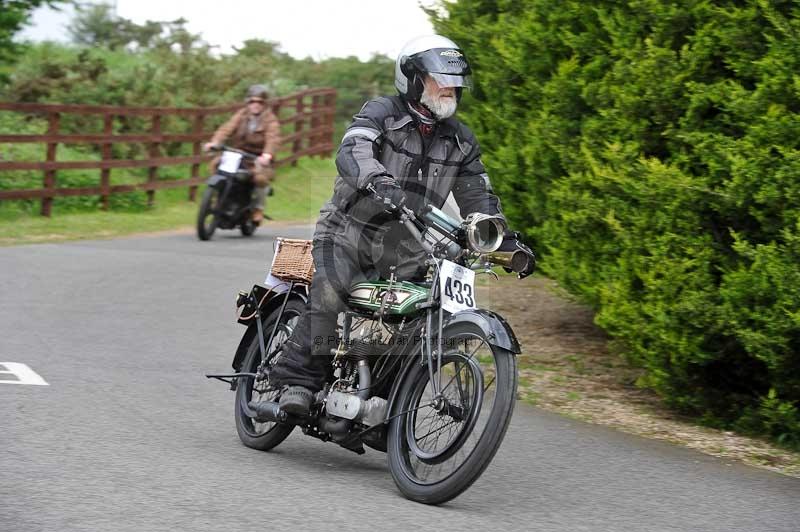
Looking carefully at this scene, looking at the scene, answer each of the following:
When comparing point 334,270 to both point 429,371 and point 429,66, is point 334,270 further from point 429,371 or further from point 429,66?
point 429,66

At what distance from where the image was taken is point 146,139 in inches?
834

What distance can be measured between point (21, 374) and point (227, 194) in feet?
31.0

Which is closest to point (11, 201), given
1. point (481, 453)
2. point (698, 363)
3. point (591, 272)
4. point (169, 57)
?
point (169, 57)

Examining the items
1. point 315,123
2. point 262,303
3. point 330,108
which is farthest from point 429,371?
point 330,108

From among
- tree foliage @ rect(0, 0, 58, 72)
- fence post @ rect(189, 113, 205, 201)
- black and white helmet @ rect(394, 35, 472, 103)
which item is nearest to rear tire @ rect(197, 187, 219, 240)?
tree foliage @ rect(0, 0, 58, 72)

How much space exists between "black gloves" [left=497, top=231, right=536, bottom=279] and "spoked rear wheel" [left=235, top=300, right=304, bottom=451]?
1.42 meters

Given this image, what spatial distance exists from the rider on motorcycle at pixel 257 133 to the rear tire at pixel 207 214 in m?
0.51

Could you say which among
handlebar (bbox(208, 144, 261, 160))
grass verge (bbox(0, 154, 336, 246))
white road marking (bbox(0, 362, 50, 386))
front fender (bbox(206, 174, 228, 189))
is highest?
handlebar (bbox(208, 144, 261, 160))

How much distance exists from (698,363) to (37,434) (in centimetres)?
389

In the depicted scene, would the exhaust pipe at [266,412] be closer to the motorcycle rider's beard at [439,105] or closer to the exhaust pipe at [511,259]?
the exhaust pipe at [511,259]

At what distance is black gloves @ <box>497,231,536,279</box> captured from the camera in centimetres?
582

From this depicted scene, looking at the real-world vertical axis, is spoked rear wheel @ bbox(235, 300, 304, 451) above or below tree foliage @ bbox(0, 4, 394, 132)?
below

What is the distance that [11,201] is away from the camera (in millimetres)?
18656

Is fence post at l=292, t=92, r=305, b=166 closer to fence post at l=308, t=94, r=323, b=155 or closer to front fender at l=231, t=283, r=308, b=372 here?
fence post at l=308, t=94, r=323, b=155
